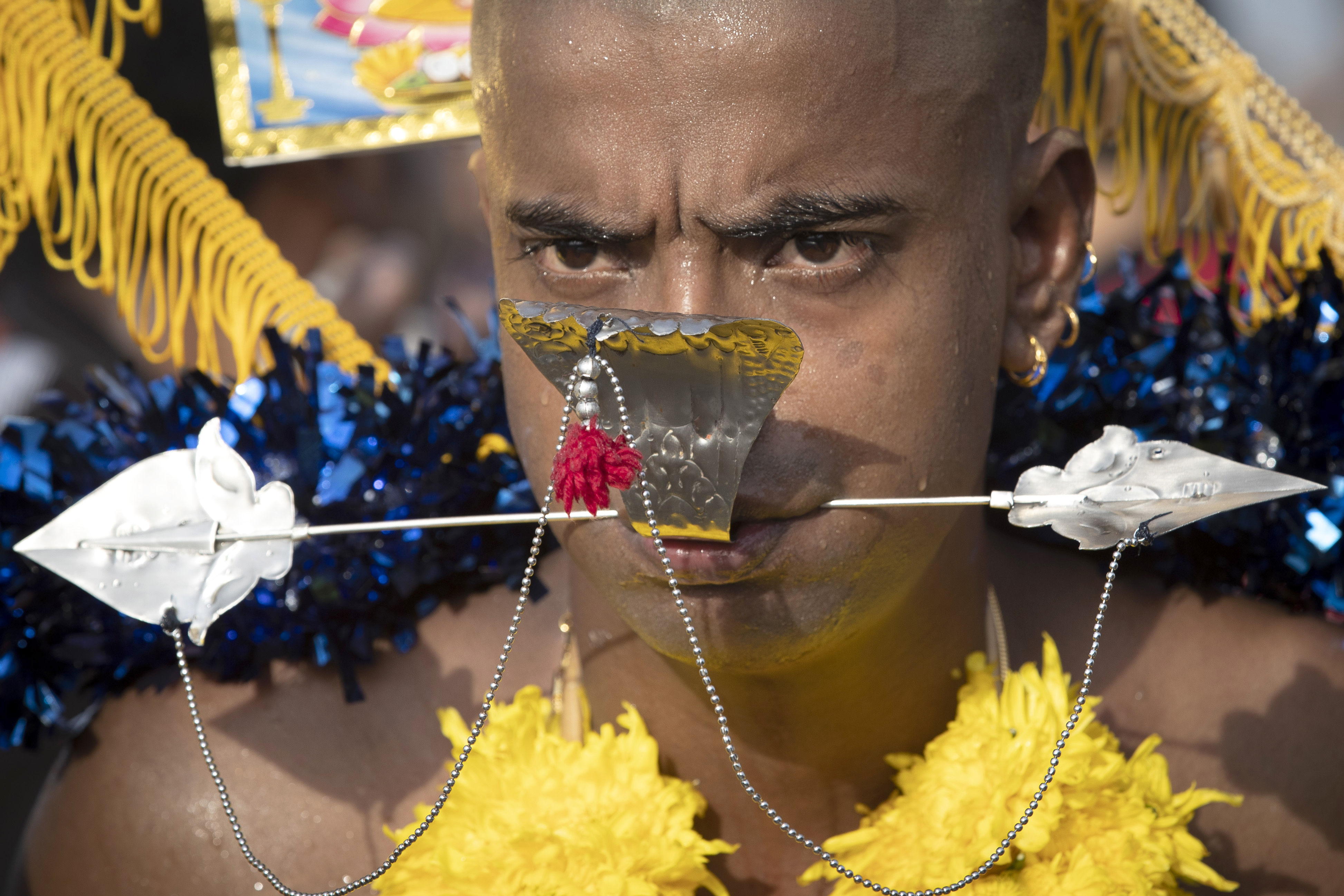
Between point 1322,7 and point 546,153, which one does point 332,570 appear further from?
point 1322,7

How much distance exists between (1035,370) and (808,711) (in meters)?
0.55

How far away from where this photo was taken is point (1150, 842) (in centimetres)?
176

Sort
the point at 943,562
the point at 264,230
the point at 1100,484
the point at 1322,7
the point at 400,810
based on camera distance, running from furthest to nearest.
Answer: the point at 1322,7, the point at 264,230, the point at 400,810, the point at 943,562, the point at 1100,484

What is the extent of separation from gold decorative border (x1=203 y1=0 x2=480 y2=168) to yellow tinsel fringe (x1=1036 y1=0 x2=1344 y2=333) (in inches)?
44.5

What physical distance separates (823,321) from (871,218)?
0.13 m

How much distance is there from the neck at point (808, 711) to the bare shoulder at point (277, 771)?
0.26 metres

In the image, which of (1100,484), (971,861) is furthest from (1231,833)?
(1100,484)

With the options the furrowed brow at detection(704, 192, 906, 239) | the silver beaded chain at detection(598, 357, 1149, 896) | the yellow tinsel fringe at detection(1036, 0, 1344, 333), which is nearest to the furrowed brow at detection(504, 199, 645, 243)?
the furrowed brow at detection(704, 192, 906, 239)

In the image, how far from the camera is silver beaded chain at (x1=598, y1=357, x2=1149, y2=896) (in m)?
1.45

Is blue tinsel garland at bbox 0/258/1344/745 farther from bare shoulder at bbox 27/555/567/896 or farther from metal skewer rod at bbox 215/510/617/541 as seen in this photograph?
metal skewer rod at bbox 215/510/617/541

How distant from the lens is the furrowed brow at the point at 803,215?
4.98 feet

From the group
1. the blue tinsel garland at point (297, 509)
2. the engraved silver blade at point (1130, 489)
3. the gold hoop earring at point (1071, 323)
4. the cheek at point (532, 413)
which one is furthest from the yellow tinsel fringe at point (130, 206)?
the engraved silver blade at point (1130, 489)

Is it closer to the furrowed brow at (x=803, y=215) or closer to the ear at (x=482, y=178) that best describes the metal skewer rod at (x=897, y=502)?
the furrowed brow at (x=803, y=215)

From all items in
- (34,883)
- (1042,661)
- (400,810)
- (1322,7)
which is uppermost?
(1322,7)
